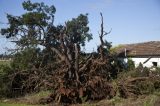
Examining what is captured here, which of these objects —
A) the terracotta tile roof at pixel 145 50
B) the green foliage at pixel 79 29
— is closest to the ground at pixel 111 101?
the green foliage at pixel 79 29


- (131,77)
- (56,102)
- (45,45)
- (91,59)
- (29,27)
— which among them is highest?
(29,27)

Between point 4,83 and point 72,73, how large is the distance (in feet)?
15.6

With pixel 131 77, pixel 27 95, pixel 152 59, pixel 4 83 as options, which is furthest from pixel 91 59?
pixel 152 59

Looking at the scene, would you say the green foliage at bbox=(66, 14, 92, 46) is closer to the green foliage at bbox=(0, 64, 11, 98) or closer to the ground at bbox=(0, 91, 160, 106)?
the green foliage at bbox=(0, 64, 11, 98)

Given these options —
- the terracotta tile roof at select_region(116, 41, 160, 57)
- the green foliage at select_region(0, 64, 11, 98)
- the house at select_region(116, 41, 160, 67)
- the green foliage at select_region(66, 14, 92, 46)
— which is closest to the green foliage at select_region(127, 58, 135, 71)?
the house at select_region(116, 41, 160, 67)

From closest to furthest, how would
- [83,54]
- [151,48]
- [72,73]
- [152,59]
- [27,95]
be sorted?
[72,73]
[27,95]
[83,54]
[152,59]
[151,48]

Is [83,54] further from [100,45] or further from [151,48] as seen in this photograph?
[151,48]

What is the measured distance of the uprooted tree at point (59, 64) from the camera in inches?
659

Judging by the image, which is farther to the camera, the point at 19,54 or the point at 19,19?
the point at 19,19

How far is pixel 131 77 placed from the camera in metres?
17.7

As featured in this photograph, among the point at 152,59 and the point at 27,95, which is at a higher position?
the point at 152,59

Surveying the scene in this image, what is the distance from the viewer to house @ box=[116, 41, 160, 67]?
2772cm

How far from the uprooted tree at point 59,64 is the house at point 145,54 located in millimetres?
6781

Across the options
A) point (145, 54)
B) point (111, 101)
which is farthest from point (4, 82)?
point (145, 54)
